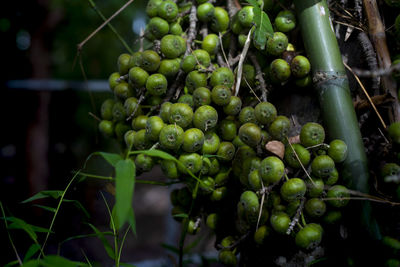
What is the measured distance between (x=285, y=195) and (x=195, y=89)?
508 millimetres

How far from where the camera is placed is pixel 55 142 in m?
3.38

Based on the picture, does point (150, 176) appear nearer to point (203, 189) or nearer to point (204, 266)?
point (204, 266)

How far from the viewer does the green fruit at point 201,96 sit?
1.15 meters

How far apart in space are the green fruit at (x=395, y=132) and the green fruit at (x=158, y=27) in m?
0.88

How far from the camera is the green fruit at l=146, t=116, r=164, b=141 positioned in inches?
45.1

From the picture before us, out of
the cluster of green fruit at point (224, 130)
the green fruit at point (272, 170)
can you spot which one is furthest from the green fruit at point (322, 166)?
the green fruit at point (272, 170)

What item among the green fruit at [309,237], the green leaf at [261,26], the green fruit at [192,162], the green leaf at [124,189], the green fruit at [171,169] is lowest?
the green fruit at [309,237]

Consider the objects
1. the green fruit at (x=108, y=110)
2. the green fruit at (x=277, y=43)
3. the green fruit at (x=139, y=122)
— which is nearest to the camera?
the green fruit at (x=277, y=43)

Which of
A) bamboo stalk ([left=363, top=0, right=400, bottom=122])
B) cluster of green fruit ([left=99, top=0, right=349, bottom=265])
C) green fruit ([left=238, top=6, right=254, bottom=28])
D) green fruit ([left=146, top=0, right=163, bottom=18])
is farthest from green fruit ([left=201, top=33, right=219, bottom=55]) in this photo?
bamboo stalk ([left=363, top=0, right=400, bottom=122])

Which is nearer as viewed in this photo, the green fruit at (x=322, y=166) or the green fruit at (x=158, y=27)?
the green fruit at (x=322, y=166)

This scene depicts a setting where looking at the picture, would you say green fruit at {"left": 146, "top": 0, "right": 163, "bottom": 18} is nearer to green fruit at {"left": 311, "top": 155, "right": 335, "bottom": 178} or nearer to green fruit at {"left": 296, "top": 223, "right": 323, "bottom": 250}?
green fruit at {"left": 311, "top": 155, "right": 335, "bottom": 178}

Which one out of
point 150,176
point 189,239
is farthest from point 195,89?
point 150,176

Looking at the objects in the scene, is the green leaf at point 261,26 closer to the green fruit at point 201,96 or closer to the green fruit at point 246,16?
the green fruit at point 246,16

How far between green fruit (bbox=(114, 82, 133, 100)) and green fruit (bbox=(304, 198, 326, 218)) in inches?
32.0
